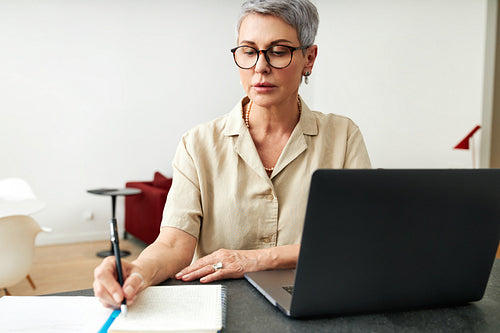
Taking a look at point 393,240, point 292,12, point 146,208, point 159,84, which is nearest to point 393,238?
point 393,240

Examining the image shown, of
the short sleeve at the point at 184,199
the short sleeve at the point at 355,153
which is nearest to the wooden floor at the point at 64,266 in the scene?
the short sleeve at the point at 184,199

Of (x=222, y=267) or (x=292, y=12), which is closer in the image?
(x=222, y=267)

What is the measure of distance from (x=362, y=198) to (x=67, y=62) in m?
5.05

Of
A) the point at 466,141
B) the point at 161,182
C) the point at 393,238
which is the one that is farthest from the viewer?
the point at 161,182

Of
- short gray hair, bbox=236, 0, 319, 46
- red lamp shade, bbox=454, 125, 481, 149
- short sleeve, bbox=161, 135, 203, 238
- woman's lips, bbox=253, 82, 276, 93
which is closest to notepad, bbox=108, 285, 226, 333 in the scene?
short sleeve, bbox=161, 135, 203, 238

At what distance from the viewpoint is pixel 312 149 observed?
145 cm

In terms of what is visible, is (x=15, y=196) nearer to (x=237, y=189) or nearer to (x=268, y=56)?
(x=237, y=189)

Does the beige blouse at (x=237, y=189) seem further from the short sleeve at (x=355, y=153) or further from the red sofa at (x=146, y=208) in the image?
the red sofa at (x=146, y=208)

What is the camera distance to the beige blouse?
1.35 meters

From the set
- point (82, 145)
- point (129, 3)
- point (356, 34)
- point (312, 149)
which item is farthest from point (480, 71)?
point (82, 145)

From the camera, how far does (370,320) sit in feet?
2.66

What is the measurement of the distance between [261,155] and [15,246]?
1.84m

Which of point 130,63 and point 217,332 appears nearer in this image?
point 217,332

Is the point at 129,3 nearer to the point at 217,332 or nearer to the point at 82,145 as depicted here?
the point at 82,145
